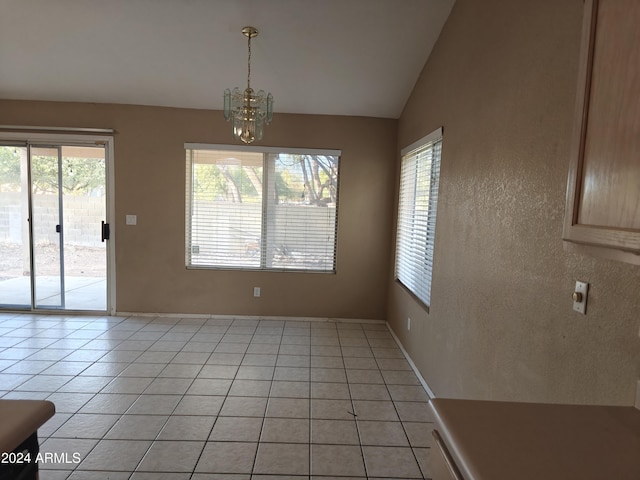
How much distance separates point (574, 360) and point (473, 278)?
2.87 feet

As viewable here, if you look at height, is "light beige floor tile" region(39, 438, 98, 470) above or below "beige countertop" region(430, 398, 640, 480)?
below

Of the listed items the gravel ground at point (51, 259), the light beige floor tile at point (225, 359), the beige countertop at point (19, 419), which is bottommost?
the light beige floor tile at point (225, 359)

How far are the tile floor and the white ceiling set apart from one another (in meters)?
2.58

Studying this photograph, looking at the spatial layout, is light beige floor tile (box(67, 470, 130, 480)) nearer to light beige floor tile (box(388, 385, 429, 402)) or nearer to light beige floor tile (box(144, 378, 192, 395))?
light beige floor tile (box(144, 378, 192, 395))

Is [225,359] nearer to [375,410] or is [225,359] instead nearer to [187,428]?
[187,428]

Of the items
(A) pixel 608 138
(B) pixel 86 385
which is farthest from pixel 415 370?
(A) pixel 608 138

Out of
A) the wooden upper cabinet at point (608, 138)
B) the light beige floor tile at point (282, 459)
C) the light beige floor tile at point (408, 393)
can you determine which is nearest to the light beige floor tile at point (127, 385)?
the light beige floor tile at point (282, 459)

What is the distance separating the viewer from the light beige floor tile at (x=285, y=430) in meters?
2.16

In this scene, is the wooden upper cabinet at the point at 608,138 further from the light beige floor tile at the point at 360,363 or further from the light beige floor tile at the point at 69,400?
the light beige floor tile at the point at 69,400

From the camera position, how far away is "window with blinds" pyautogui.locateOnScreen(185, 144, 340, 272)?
14.1ft

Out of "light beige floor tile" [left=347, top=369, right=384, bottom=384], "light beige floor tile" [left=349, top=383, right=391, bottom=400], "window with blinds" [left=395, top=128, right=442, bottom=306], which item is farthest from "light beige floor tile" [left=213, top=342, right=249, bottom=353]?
"window with blinds" [left=395, top=128, right=442, bottom=306]

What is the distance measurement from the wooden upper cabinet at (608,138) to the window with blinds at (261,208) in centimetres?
351

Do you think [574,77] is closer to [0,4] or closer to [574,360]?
[574,360]

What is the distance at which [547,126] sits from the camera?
148 centimetres
